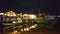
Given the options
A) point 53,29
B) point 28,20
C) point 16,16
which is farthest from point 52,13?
point 16,16

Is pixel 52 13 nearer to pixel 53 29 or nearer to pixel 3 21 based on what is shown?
pixel 53 29

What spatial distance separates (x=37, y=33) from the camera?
0.99 m

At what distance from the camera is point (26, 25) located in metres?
0.98

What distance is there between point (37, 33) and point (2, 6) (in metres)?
0.57

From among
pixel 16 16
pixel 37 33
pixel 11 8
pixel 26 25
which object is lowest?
pixel 37 33

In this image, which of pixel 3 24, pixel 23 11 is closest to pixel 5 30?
pixel 3 24

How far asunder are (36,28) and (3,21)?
0.42 metres

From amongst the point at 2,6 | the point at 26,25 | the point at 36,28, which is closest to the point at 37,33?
the point at 36,28

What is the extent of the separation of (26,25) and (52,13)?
14.2 inches

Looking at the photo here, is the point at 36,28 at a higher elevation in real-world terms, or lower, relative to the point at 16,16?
lower

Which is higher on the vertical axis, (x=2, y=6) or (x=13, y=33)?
(x=2, y=6)

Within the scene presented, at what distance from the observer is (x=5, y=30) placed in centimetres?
97

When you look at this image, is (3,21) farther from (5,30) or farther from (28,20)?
(28,20)

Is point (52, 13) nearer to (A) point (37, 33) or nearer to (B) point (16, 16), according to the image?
(A) point (37, 33)
